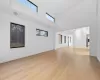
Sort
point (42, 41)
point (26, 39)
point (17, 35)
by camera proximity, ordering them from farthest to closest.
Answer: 1. point (42, 41)
2. point (26, 39)
3. point (17, 35)

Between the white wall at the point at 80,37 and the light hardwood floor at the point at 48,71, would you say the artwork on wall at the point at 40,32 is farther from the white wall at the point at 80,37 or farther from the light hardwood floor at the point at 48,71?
the white wall at the point at 80,37

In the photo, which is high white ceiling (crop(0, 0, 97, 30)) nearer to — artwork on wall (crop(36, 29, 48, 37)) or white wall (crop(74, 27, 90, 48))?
artwork on wall (crop(36, 29, 48, 37))

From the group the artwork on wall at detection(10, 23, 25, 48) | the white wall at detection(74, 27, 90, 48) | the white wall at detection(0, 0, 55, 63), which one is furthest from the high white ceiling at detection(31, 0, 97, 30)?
the white wall at detection(74, 27, 90, 48)

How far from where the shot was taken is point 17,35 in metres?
5.42

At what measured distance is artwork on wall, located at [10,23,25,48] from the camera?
16.3 ft

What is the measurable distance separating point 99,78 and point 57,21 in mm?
7737

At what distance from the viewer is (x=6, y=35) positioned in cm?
448

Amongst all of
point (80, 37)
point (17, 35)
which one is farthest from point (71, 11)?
point (80, 37)

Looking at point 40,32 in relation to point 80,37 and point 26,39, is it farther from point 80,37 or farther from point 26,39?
point 80,37

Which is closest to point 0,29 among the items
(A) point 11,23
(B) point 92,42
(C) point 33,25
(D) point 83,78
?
(A) point 11,23

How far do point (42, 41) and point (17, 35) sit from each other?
3.15 metres

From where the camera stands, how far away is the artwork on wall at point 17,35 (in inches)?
195

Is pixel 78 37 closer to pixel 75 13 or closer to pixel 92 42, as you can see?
pixel 75 13

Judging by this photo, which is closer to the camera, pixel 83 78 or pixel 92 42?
pixel 83 78
